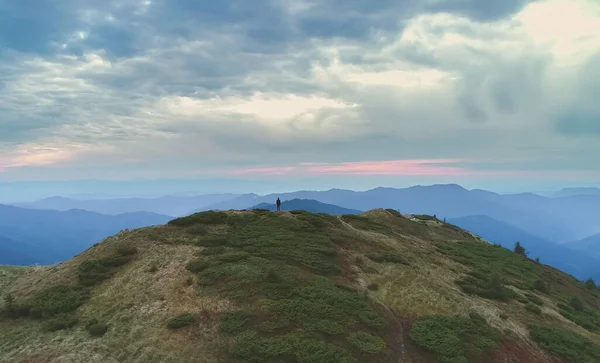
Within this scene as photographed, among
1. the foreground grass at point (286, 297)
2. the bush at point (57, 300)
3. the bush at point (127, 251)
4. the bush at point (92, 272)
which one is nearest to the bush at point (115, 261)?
the bush at point (92, 272)

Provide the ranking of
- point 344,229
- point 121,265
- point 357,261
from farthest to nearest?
1. point 344,229
2. point 357,261
3. point 121,265

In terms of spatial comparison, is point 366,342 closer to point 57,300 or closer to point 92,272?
point 57,300

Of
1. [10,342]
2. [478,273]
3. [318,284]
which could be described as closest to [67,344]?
[10,342]

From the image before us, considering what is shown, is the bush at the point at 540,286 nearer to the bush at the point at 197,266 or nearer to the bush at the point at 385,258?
the bush at the point at 385,258

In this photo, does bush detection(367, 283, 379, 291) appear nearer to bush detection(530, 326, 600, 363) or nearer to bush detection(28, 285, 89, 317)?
bush detection(530, 326, 600, 363)

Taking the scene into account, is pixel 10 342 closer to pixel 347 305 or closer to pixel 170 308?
pixel 170 308

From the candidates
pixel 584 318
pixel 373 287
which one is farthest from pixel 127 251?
pixel 584 318

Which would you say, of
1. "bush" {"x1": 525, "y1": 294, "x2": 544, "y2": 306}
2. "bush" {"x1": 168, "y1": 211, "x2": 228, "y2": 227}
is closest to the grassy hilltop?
"bush" {"x1": 168, "y1": 211, "x2": 228, "y2": 227}
